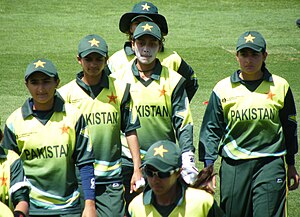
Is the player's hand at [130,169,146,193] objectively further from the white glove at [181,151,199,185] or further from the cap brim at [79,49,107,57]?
the cap brim at [79,49,107,57]

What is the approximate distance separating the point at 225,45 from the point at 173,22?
218 cm

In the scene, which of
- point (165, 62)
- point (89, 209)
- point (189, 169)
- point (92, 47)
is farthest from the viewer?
point (165, 62)

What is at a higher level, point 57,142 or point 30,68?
point 30,68

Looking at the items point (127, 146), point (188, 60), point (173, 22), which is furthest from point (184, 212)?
point (173, 22)

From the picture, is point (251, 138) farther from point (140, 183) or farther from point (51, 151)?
point (51, 151)

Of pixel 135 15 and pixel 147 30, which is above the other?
pixel 135 15

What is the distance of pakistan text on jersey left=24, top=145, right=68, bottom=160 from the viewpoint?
23.9 feet

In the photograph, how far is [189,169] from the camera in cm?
780

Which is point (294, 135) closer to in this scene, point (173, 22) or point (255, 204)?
point (255, 204)

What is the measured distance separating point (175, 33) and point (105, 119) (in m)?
11.7

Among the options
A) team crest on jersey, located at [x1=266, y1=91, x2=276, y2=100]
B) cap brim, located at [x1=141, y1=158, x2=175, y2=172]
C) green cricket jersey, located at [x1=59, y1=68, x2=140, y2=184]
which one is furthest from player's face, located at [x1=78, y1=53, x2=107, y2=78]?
cap brim, located at [x1=141, y1=158, x2=175, y2=172]

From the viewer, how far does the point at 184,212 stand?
618cm

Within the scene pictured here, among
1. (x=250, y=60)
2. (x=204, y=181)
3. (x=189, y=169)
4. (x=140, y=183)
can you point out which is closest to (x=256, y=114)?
(x=250, y=60)

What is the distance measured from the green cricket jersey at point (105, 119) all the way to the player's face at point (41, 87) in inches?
30.0
